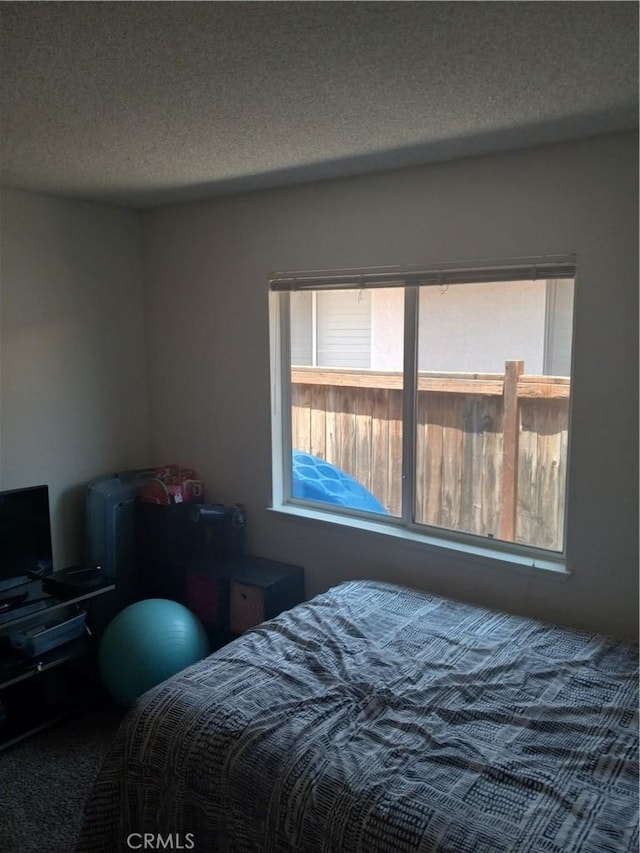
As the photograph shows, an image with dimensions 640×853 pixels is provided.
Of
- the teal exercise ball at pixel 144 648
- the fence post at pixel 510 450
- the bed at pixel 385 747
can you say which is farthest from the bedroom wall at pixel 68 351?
the fence post at pixel 510 450

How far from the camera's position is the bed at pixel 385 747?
1619 millimetres

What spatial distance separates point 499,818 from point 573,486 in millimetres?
1369

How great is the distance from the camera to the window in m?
2.76

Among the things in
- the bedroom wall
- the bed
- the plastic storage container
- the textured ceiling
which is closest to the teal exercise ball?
the plastic storage container

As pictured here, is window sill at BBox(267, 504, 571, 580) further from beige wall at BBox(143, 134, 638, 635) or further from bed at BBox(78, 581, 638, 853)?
bed at BBox(78, 581, 638, 853)

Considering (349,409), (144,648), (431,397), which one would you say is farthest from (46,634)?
(431,397)

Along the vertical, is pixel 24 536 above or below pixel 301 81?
below

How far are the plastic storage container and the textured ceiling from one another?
201 cm

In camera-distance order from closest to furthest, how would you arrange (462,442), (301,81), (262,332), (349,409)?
(301,81) → (462,442) → (349,409) → (262,332)

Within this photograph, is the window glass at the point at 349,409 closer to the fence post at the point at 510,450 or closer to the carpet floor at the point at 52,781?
the fence post at the point at 510,450

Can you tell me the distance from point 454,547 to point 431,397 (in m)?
0.69

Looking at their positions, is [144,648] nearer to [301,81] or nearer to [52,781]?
[52,781]

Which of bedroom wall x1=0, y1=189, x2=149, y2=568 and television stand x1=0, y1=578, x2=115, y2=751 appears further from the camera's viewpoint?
bedroom wall x1=0, y1=189, x2=149, y2=568

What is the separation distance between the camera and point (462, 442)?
2.99 m
